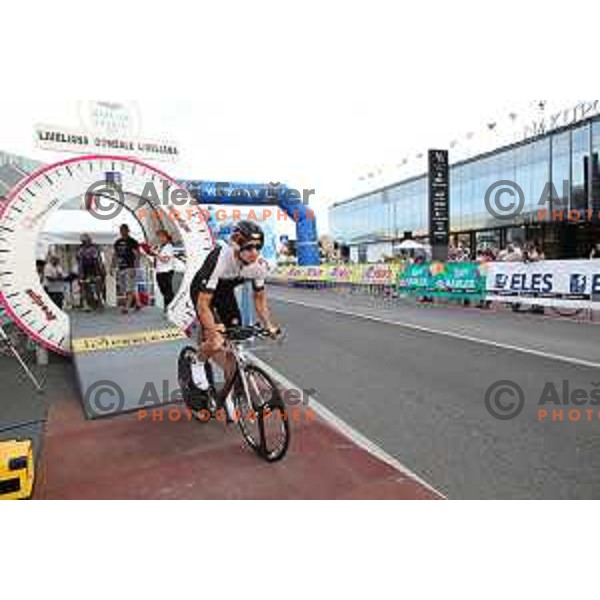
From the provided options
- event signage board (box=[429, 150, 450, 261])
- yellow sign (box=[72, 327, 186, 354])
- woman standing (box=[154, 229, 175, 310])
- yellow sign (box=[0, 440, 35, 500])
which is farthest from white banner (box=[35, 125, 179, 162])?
event signage board (box=[429, 150, 450, 261])

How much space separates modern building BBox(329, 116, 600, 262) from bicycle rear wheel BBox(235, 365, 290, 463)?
70.0ft

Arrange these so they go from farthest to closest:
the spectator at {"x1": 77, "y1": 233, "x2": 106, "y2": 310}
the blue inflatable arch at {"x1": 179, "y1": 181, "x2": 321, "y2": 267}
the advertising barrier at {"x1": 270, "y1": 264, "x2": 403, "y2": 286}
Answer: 1. the blue inflatable arch at {"x1": 179, "y1": 181, "x2": 321, "y2": 267}
2. the advertising barrier at {"x1": 270, "y1": 264, "x2": 403, "y2": 286}
3. the spectator at {"x1": 77, "y1": 233, "x2": 106, "y2": 310}

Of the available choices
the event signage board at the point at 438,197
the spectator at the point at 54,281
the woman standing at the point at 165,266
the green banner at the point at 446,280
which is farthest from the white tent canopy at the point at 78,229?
the event signage board at the point at 438,197

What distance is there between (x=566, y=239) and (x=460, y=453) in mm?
32480

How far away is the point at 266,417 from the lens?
3.47 metres

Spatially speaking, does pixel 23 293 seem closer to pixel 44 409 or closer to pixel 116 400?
pixel 44 409

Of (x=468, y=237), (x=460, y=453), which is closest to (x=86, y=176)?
(x=460, y=453)

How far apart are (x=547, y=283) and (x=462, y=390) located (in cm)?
761

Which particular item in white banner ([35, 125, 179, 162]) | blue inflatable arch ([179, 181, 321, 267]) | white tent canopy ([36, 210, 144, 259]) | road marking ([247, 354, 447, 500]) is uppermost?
blue inflatable arch ([179, 181, 321, 267])

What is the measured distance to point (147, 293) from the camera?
11.4 m

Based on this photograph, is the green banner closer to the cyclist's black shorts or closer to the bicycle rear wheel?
the cyclist's black shorts

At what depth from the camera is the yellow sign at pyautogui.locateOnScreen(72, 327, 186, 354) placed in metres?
5.89

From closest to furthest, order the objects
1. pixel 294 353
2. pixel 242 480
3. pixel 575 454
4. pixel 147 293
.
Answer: pixel 242 480
pixel 575 454
pixel 294 353
pixel 147 293

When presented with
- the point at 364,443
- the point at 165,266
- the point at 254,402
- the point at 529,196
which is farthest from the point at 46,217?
the point at 529,196
